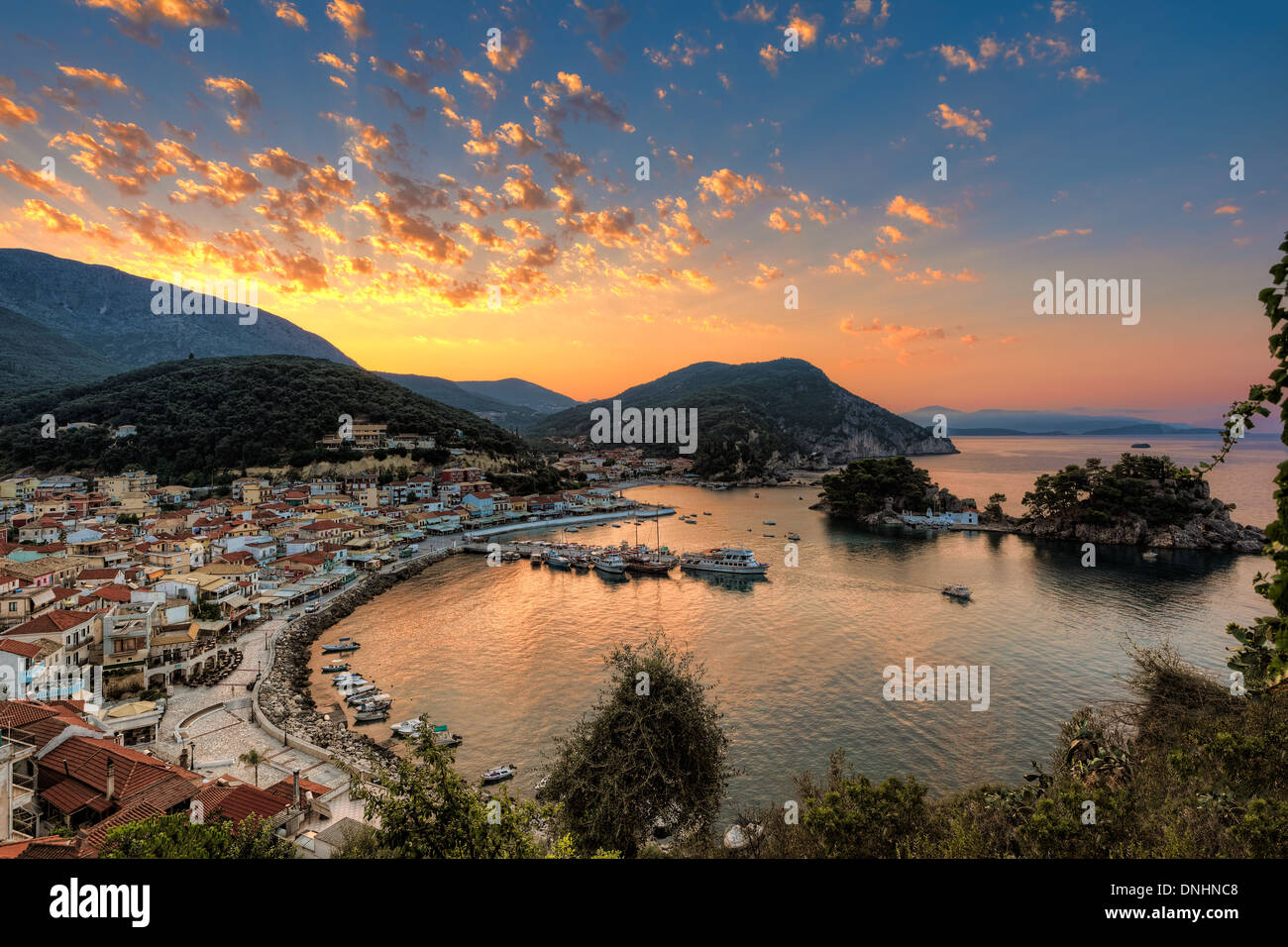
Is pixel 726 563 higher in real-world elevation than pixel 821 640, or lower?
higher

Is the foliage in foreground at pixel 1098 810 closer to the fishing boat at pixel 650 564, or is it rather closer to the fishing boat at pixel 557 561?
the fishing boat at pixel 650 564

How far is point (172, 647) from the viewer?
57.1ft

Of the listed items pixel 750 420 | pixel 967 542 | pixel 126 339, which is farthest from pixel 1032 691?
pixel 126 339

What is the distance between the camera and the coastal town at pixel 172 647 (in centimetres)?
942

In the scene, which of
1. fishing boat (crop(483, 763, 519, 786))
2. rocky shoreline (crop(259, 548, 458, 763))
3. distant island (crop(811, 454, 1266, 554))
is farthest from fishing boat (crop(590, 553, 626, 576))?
distant island (crop(811, 454, 1266, 554))

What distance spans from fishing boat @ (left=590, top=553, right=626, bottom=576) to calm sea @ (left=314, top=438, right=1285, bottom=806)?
1325mm

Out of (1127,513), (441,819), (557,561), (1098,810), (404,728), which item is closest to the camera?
(441,819)

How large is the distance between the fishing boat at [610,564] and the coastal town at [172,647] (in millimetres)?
11134

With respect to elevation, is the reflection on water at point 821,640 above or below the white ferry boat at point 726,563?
below

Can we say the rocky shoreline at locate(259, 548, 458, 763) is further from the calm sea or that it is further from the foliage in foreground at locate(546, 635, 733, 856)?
the foliage in foreground at locate(546, 635, 733, 856)

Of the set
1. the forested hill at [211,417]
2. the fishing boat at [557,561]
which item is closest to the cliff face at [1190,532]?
the fishing boat at [557,561]

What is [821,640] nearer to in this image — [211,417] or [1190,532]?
[1190,532]

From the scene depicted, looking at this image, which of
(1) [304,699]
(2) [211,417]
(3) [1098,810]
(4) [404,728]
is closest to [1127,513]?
(3) [1098,810]

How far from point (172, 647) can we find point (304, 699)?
4.96 meters
